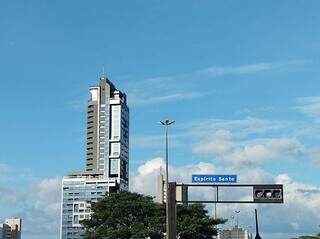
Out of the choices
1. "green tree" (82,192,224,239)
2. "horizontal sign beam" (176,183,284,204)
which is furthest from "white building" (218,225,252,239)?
"horizontal sign beam" (176,183,284,204)

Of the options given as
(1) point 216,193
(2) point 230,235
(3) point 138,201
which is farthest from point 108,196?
(2) point 230,235

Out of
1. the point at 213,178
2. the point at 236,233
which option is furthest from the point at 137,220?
the point at 236,233

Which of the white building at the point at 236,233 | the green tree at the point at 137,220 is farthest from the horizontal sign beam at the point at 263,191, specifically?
the white building at the point at 236,233

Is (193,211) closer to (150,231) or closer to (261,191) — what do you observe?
(150,231)

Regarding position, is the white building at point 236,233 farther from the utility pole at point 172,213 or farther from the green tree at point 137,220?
the utility pole at point 172,213

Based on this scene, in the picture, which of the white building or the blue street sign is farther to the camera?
the white building

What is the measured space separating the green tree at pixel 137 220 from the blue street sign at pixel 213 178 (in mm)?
23003

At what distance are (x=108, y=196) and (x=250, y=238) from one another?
106 metres

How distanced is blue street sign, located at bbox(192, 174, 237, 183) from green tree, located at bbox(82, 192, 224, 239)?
2300 centimetres

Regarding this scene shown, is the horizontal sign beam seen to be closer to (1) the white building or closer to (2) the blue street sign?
(2) the blue street sign

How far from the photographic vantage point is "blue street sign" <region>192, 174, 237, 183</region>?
119ft

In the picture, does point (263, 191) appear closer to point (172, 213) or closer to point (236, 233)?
point (172, 213)

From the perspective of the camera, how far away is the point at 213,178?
36625mm

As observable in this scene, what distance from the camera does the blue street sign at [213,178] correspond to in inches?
1433
